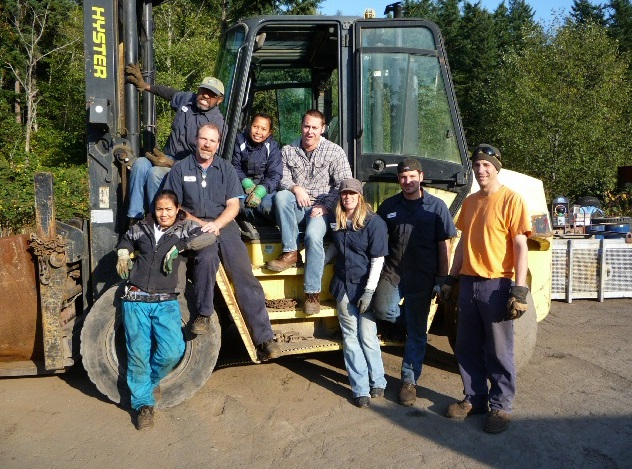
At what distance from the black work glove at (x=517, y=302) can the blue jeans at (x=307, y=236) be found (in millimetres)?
1445

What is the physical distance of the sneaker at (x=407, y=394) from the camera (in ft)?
16.2

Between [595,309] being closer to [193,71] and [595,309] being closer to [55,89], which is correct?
[193,71]

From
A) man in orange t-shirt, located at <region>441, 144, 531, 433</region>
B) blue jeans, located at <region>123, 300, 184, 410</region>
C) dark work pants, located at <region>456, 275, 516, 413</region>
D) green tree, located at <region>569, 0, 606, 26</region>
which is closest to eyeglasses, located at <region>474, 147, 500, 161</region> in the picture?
man in orange t-shirt, located at <region>441, 144, 531, 433</region>

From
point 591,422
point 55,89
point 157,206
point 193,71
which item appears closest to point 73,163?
point 55,89

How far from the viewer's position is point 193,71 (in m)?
20.1

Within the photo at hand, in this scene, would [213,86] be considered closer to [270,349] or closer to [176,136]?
[176,136]

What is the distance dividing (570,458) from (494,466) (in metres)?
0.52

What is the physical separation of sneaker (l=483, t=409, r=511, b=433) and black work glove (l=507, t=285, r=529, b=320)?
28.0 inches

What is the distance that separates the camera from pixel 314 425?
459 cm

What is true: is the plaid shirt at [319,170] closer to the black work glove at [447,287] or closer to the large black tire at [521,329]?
the black work glove at [447,287]

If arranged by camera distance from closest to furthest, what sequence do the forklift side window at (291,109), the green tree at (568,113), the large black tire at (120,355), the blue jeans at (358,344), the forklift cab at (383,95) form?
the large black tire at (120,355) → the blue jeans at (358,344) → the forklift cab at (383,95) → the forklift side window at (291,109) → the green tree at (568,113)

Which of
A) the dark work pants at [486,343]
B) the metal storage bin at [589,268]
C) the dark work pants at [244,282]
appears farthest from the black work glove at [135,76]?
the metal storage bin at [589,268]

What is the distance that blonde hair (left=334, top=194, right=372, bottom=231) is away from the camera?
4855 mm

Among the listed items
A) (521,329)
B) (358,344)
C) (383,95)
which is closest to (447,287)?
(358,344)
